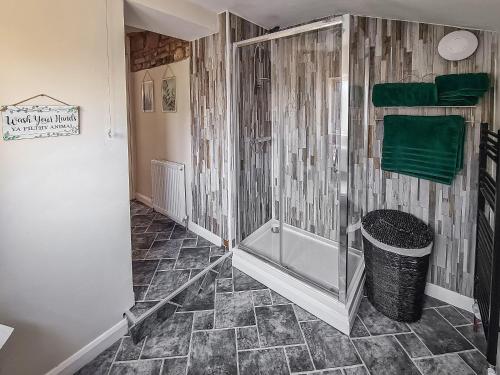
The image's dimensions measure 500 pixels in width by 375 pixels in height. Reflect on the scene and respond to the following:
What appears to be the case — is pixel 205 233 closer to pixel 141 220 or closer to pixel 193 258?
pixel 193 258

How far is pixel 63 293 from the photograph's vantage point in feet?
5.46

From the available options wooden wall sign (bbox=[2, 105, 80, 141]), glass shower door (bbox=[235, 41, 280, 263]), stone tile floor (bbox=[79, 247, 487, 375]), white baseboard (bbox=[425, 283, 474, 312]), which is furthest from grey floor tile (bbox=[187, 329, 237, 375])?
white baseboard (bbox=[425, 283, 474, 312])

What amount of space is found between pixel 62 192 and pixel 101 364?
1026mm

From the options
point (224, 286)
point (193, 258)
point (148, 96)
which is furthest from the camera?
point (148, 96)

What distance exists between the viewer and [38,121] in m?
1.47

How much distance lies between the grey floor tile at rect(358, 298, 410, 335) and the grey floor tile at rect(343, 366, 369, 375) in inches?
12.7

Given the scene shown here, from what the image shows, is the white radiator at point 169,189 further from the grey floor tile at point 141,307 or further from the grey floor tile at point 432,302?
the grey floor tile at point 432,302

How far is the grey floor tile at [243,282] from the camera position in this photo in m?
2.49

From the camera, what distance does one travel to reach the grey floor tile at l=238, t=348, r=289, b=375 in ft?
5.66

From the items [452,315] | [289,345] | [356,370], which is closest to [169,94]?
[289,345]

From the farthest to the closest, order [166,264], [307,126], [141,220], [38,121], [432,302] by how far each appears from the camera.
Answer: [141,220] → [307,126] → [166,264] → [432,302] → [38,121]

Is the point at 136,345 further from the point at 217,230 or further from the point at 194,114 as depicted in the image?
the point at 194,114

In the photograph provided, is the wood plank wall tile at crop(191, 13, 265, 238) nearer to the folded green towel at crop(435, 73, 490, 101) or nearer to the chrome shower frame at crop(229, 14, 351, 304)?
the chrome shower frame at crop(229, 14, 351, 304)

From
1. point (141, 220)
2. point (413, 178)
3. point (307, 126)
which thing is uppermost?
point (307, 126)
